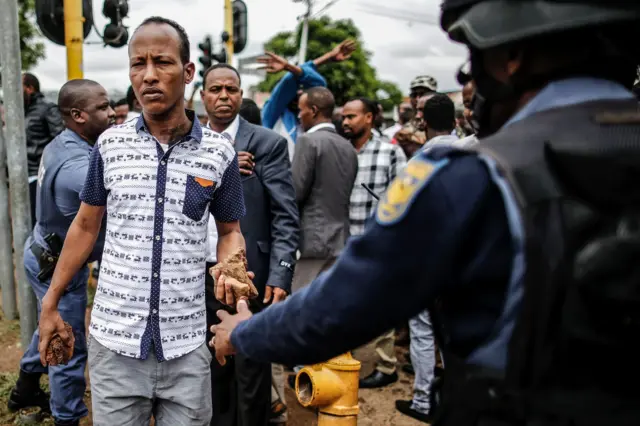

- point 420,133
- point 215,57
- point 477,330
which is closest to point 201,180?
A: point 477,330

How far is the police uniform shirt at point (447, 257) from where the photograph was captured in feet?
4.13

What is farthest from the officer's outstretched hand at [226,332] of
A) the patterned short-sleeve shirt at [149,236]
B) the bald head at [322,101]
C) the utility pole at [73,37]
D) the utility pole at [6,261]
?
the utility pole at [73,37]

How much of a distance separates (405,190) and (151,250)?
1.57m

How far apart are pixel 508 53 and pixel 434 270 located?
494 millimetres

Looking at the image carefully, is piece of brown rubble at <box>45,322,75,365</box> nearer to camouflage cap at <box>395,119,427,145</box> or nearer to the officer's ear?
the officer's ear

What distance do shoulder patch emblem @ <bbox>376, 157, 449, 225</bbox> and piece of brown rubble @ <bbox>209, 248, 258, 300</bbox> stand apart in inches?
40.7

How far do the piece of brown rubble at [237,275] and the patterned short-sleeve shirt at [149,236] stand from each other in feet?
1.09

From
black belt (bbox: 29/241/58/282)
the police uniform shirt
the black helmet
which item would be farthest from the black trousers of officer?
the black helmet

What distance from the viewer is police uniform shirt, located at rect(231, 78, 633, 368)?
1259 mm

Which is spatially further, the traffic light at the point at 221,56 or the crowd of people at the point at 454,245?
the traffic light at the point at 221,56

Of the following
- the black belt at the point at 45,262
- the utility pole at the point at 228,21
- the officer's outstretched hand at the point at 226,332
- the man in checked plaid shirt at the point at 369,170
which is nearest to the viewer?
the officer's outstretched hand at the point at 226,332

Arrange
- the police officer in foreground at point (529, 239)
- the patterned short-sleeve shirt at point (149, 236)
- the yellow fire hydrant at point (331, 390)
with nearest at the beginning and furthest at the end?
the police officer in foreground at point (529, 239) → the patterned short-sleeve shirt at point (149, 236) → the yellow fire hydrant at point (331, 390)

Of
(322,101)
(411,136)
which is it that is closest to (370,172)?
(322,101)

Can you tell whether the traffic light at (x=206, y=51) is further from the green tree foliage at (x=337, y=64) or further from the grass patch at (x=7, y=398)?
the green tree foliage at (x=337, y=64)
